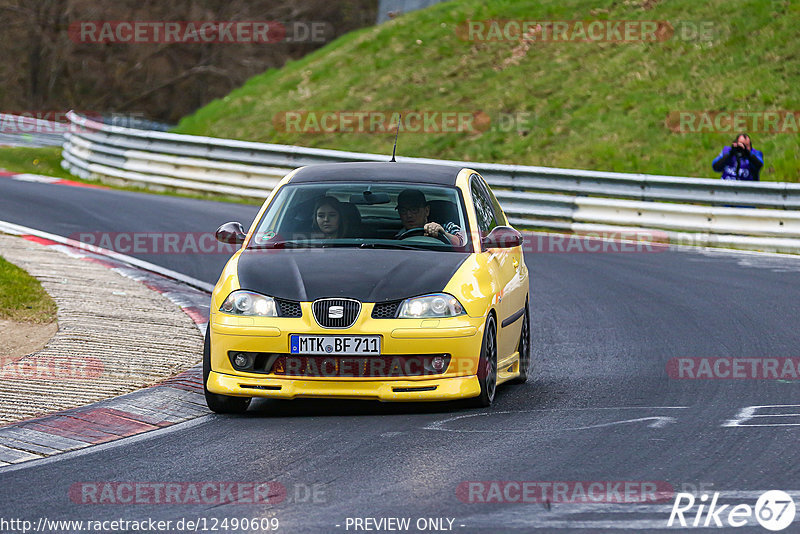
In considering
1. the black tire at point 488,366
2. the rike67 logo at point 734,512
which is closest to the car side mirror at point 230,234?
the black tire at point 488,366

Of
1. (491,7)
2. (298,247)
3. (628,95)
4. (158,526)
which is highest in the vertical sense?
(491,7)

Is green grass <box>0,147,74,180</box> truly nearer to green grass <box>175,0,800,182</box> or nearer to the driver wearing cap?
green grass <box>175,0,800,182</box>

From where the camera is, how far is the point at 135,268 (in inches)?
572

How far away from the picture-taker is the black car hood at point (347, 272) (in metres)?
7.88

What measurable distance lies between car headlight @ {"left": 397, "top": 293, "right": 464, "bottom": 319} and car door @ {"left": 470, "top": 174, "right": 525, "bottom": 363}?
1.88ft

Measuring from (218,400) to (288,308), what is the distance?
76 centimetres

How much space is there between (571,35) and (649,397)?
22863mm

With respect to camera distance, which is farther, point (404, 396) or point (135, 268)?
point (135, 268)

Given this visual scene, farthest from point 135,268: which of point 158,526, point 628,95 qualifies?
point 628,95

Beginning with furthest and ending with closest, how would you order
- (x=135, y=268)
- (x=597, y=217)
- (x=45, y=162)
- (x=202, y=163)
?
(x=45, y=162) < (x=202, y=163) < (x=597, y=217) < (x=135, y=268)

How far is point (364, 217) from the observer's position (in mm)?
9086

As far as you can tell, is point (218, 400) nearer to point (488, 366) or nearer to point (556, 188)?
point (488, 366)

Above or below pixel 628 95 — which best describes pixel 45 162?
below

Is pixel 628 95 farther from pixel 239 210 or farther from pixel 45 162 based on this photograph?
pixel 45 162
